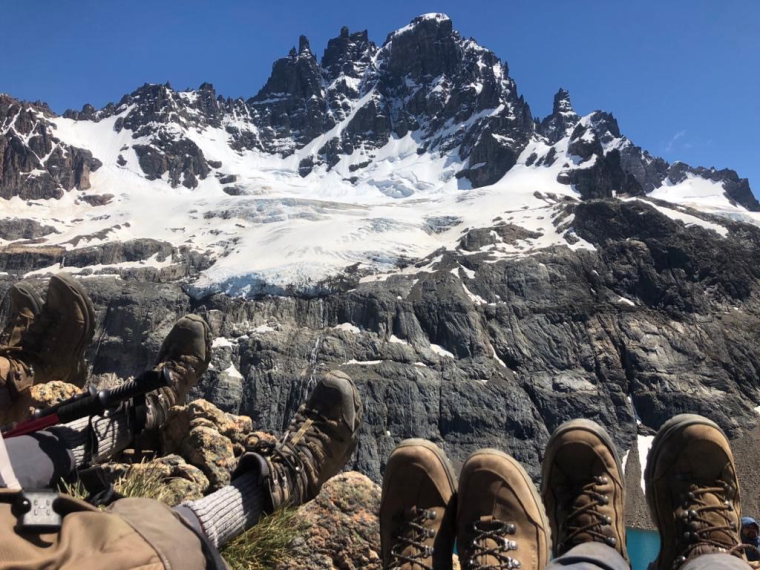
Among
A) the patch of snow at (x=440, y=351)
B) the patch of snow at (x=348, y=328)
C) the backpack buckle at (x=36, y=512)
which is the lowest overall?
the backpack buckle at (x=36, y=512)

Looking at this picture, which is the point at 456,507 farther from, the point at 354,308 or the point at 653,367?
the point at 653,367

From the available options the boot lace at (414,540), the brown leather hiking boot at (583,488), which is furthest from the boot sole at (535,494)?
the boot lace at (414,540)

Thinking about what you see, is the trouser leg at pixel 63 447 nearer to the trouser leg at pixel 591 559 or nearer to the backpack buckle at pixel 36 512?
the backpack buckle at pixel 36 512

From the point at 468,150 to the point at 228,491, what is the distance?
624ft

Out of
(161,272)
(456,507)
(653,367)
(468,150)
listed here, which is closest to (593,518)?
(456,507)

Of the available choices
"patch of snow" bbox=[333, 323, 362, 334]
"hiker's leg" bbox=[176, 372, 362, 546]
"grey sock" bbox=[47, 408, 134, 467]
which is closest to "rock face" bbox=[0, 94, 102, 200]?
"patch of snow" bbox=[333, 323, 362, 334]

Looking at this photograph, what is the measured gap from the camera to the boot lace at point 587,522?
148 inches

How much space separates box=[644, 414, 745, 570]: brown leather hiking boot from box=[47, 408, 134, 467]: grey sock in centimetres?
372

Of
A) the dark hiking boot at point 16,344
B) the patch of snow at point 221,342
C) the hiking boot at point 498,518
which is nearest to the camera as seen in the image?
the hiking boot at point 498,518

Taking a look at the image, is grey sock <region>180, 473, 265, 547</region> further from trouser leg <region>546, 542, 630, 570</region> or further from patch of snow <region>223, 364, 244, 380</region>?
patch of snow <region>223, 364, 244, 380</region>

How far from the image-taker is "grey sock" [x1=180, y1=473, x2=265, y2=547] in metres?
2.89

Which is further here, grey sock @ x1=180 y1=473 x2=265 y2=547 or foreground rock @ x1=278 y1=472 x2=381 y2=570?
foreground rock @ x1=278 y1=472 x2=381 y2=570

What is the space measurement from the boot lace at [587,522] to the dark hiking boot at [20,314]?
4.86 metres

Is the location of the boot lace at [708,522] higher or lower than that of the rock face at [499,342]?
lower
